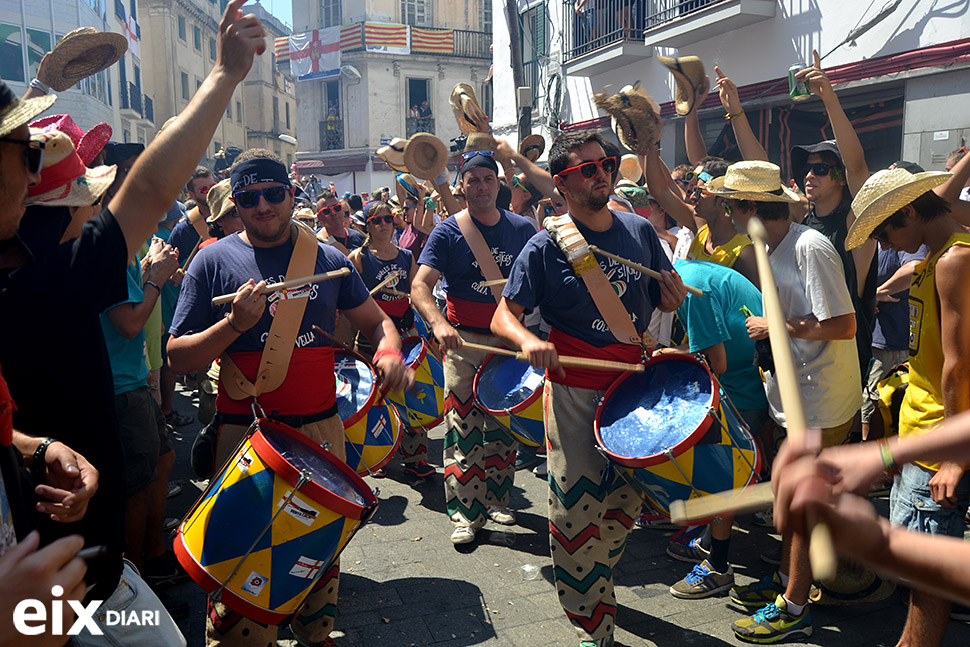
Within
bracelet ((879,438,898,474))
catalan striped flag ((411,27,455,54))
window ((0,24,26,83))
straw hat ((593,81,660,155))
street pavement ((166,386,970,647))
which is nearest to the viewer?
bracelet ((879,438,898,474))

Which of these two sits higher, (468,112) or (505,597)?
(468,112)

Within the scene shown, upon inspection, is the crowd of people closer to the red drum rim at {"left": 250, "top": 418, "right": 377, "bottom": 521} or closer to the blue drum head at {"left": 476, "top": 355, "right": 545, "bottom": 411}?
the blue drum head at {"left": 476, "top": 355, "right": 545, "bottom": 411}

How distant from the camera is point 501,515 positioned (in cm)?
554

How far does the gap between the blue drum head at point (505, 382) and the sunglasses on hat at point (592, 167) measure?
54.8 inches

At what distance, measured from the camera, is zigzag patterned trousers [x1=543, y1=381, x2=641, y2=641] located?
363 cm

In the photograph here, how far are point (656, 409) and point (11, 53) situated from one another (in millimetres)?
26305

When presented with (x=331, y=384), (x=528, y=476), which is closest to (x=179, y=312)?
(x=331, y=384)

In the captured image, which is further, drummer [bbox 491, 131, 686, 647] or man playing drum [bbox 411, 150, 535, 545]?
man playing drum [bbox 411, 150, 535, 545]

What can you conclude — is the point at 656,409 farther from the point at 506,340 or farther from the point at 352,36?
the point at 352,36

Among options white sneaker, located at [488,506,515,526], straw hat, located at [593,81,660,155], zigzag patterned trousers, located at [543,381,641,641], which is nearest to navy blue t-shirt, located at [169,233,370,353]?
zigzag patterned trousers, located at [543,381,641,641]

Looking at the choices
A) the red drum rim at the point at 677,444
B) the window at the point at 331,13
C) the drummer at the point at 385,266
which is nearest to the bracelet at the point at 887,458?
the red drum rim at the point at 677,444

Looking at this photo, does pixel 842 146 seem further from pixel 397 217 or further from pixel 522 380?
pixel 397 217

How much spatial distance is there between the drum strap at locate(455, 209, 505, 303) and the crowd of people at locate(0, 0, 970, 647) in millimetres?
17

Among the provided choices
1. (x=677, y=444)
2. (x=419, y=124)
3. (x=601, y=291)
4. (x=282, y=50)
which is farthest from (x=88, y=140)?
(x=282, y=50)
